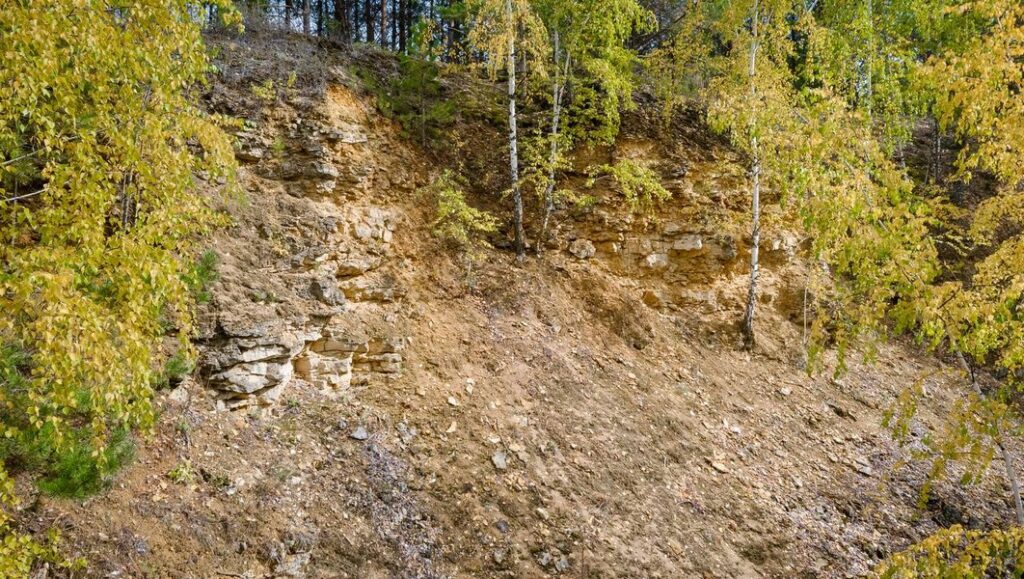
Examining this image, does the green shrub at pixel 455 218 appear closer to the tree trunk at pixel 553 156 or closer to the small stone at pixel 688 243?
the tree trunk at pixel 553 156

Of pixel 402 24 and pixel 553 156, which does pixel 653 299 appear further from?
pixel 402 24

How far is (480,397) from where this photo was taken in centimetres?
814

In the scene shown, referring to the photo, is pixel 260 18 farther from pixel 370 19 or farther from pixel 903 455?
pixel 903 455

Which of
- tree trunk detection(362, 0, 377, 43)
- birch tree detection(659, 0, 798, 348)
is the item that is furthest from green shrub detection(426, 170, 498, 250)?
tree trunk detection(362, 0, 377, 43)

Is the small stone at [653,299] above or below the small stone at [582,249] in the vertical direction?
below

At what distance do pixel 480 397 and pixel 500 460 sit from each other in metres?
1.22

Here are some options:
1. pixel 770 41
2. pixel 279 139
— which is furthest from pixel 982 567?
pixel 770 41

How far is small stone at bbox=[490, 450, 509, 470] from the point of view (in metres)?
7.13

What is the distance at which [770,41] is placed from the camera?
11461 mm

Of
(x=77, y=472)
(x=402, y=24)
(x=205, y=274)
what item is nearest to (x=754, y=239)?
(x=205, y=274)

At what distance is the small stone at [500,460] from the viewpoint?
713 cm

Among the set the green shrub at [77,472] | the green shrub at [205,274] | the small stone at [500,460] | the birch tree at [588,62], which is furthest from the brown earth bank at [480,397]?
the birch tree at [588,62]

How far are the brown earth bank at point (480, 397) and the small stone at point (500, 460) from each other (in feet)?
0.11

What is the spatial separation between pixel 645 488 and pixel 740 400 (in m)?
3.53
